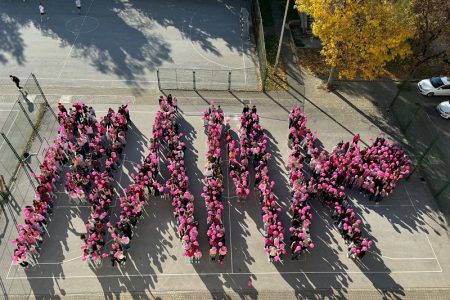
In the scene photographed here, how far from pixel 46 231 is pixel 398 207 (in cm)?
1878

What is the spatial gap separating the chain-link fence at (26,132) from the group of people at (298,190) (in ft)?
47.6

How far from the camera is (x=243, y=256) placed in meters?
18.7

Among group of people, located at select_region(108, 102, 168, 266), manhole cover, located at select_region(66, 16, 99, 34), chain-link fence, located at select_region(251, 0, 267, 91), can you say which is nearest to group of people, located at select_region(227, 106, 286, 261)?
group of people, located at select_region(108, 102, 168, 266)

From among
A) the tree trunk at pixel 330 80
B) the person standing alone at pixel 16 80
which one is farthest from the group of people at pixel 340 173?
the person standing alone at pixel 16 80

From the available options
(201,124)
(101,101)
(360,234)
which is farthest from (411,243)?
(101,101)

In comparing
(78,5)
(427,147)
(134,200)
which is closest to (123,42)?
(78,5)

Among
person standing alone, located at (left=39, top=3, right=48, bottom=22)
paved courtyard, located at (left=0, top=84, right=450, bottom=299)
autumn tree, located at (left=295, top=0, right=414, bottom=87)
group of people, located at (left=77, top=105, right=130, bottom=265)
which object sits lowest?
paved courtyard, located at (left=0, top=84, right=450, bottom=299)

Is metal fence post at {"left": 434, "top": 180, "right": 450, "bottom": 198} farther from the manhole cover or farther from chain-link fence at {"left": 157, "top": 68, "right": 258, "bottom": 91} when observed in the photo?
the manhole cover

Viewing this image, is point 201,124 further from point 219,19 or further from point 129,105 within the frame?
point 219,19

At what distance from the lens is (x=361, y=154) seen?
21703mm

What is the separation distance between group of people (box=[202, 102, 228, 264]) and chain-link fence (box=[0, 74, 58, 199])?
9953 mm

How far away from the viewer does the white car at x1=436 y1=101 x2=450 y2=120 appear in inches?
1030

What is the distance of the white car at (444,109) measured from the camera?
26.2 metres

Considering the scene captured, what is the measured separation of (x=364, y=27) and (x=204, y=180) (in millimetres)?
13248
